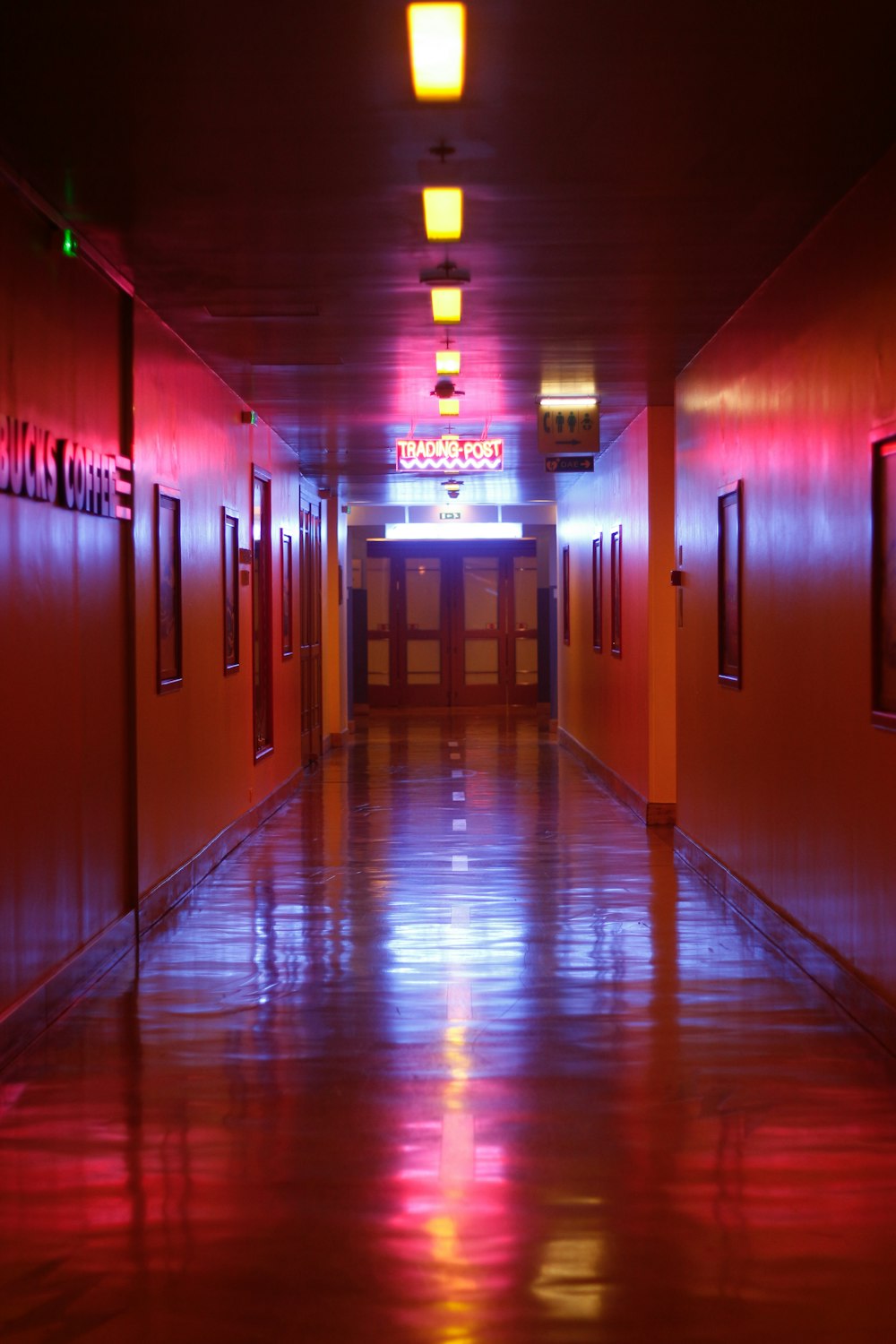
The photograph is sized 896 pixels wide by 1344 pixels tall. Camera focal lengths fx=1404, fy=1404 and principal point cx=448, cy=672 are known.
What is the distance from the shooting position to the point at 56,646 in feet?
18.4

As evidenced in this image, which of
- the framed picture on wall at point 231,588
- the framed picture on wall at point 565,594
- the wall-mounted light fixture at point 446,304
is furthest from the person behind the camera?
the framed picture on wall at point 565,594

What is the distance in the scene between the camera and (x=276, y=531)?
12734 millimetres

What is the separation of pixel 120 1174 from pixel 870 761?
296cm

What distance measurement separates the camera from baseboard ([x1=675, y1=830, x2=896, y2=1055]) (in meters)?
5.10

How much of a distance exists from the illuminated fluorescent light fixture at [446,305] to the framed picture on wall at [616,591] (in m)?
5.55

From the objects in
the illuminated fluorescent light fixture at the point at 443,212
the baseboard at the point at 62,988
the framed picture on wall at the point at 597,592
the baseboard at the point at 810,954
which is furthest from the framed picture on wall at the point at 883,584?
the framed picture on wall at the point at 597,592

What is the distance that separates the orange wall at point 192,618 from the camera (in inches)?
284

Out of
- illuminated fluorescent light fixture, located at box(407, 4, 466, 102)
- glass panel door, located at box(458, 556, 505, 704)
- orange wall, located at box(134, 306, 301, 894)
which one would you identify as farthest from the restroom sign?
glass panel door, located at box(458, 556, 505, 704)

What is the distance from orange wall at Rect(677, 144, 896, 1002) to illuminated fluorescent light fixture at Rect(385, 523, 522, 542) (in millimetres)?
15697

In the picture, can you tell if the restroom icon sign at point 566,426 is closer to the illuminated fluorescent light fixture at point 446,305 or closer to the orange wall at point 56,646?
the illuminated fluorescent light fixture at point 446,305

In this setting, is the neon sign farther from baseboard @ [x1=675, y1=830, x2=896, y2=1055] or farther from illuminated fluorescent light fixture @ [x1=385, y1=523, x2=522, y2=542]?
illuminated fluorescent light fixture @ [x1=385, y1=523, x2=522, y2=542]

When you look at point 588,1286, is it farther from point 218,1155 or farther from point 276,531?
point 276,531

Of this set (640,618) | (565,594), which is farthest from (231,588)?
(565,594)

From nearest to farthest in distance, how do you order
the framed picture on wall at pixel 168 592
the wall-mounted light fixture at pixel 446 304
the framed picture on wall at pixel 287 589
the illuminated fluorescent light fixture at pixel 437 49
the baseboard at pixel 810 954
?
the illuminated fluorescent light fixture at pixel 437 49, the baseboard at pixel 810 954, the wall-mounted light fixture at pixel 446 304, the framed picture on wall at pixel 168 592, the framed picture on wall at pixel 287 589
